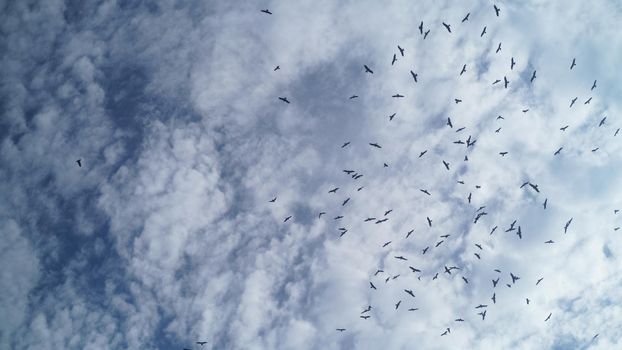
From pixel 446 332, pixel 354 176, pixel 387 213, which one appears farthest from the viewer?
pixel 446 332

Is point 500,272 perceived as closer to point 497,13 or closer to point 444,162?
point 444,162

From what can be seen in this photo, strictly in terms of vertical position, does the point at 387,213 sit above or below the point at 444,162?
below

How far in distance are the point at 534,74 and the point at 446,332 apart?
25.8 meters

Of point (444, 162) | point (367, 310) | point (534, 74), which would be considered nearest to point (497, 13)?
point (534, 74)

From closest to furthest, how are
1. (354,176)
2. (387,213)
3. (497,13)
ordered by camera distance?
1. (497,13)
2. (354,176)
3. (387,213)

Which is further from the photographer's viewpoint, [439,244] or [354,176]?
[439,244]

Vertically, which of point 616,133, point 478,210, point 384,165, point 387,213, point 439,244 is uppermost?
point 616,133

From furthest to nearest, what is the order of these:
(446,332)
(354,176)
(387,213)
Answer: (446,332) → (387,213) → (354,176)

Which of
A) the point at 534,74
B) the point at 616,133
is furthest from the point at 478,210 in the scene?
the point at 616,133

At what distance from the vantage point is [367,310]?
3378 centimetres

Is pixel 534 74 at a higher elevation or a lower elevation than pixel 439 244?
higher

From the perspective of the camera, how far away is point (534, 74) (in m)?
29.0

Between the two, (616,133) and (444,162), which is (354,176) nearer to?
(444,162)

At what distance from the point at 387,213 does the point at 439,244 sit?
253 inches
